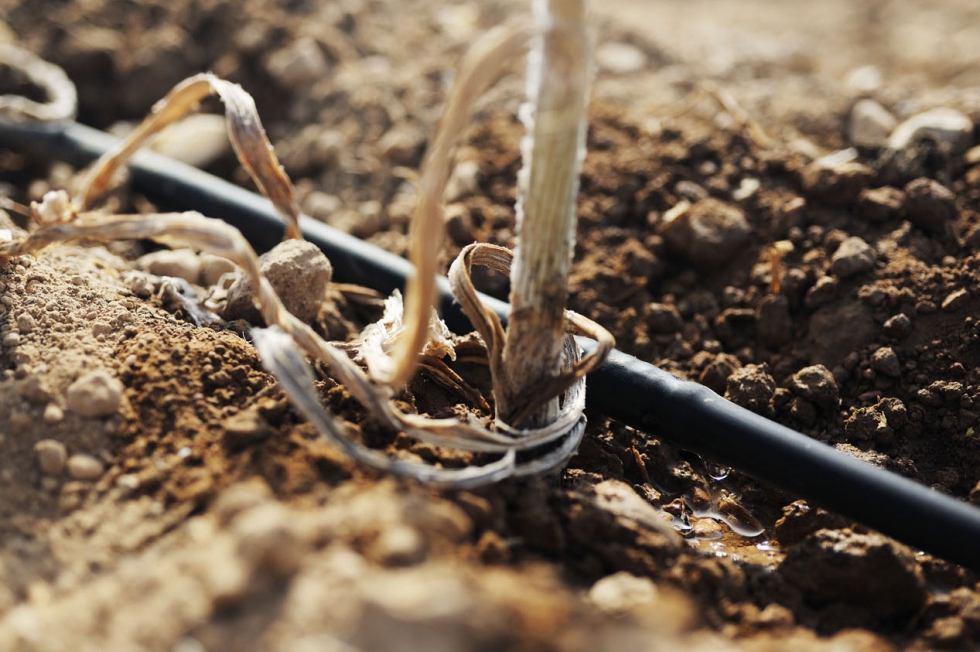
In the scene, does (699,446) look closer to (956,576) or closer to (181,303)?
(956,576)

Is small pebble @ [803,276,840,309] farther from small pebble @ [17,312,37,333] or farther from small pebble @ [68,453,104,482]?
small pebble @ [17,312,37,333]

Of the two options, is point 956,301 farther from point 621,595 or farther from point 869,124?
point 621,595

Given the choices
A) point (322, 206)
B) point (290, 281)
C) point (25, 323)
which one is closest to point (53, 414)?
point (25, 323)

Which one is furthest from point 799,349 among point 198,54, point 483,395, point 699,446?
point 198,54

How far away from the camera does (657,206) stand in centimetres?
219

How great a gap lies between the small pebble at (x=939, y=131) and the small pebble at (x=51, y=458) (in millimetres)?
2126

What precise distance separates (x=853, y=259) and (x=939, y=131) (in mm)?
595

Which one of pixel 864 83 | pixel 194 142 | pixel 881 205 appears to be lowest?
pixel 194 142

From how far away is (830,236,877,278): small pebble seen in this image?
1866 mm

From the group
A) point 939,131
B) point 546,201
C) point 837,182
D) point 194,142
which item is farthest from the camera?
point 194,142

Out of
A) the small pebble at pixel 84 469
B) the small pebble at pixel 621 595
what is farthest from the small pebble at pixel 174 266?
the small pebble at pixel 621 595

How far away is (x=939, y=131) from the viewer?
2139 mm

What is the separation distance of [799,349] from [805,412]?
208mm

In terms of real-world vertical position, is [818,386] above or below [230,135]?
below
